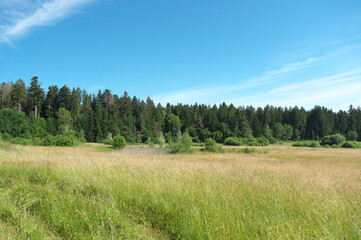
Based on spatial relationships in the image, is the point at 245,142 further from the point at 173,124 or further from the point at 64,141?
the point at 64,141

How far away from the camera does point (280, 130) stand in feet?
285

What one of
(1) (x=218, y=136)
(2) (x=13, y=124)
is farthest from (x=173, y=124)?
(2) (x=13, y=124)

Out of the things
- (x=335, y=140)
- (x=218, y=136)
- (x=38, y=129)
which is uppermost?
(x=38, y=129)

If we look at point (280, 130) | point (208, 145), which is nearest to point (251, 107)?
point (280, 130)

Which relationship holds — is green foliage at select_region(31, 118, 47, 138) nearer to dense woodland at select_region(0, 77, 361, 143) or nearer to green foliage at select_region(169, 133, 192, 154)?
dense woodland at select_region(0, 77, 361, 143)

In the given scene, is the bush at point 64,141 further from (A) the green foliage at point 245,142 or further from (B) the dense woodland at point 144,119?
(A) the green foliage at point 245,142

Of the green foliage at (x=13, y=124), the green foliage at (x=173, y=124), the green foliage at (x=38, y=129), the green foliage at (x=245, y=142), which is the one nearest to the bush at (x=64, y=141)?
the green foliage at (x=13, y=124)

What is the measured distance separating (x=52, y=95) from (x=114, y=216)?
89145mm

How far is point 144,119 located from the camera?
79.2 metres

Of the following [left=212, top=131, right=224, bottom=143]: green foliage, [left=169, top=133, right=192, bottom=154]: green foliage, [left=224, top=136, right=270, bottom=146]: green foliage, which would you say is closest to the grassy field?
[left=169, top=133, right=192, bottom=154]: green foliage

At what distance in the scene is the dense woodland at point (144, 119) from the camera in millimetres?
68125

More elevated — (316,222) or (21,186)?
(21,186)

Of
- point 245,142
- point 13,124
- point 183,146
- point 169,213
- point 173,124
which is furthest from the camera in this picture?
point 173,124

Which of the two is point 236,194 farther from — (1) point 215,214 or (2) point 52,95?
(2) point 52,95
